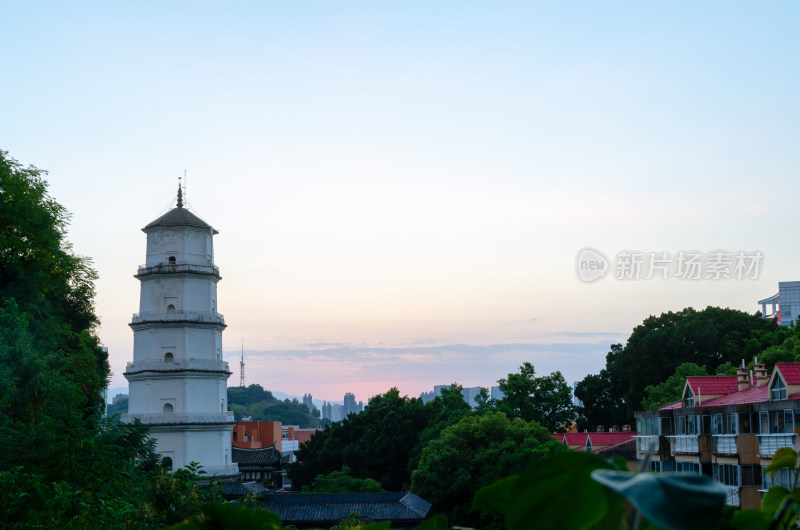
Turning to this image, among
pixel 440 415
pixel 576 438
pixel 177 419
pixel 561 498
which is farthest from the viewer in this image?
pixel 440 415

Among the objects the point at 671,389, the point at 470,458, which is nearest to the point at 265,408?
the point at 671,389

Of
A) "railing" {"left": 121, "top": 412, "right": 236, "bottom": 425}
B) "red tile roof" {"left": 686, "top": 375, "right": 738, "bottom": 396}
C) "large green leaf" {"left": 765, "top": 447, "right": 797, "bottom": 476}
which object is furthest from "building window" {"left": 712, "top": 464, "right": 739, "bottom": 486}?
"railing" {"left": 121, "top": 412, "right": 236, "bottom": 425}

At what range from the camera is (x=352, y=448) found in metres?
38.6

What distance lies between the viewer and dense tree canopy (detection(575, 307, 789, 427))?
4019 cm

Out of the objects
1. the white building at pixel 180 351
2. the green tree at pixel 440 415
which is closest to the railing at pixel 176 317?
the white building at pixel 180 351

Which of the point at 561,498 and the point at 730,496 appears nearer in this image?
the point at 561,498

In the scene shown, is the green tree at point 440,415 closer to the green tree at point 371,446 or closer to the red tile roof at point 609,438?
the green tree at point 371,446

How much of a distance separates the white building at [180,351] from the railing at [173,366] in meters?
0.04

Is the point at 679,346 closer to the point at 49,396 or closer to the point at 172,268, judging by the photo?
the point at 172,268

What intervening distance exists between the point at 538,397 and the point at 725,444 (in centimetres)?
2020

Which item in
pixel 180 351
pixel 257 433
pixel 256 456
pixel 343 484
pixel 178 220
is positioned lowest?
pixel 256 456

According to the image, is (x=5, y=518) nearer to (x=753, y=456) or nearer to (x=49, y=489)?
(x=49, y=489)

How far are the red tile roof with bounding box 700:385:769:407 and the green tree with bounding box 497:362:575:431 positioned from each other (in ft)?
53.2

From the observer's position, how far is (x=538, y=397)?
40469 millimetres
